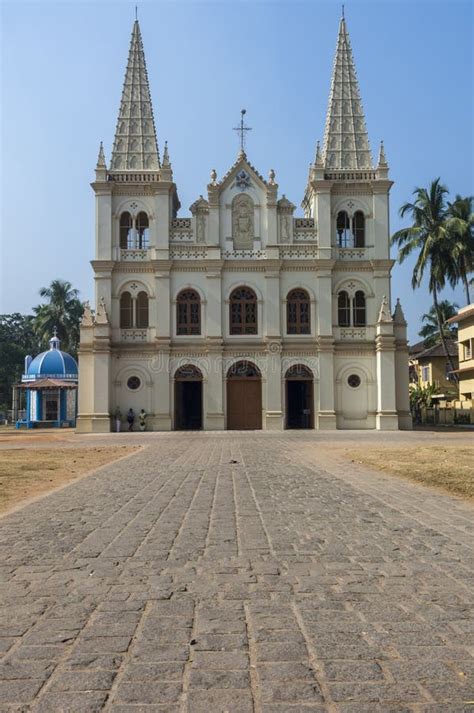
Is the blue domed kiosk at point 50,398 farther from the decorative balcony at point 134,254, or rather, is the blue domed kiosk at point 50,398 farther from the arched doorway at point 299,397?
the arched doorway at point 299,397

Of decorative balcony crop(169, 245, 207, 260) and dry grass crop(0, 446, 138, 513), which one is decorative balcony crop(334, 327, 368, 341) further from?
dry grass crop(0, 446, 138, 513)

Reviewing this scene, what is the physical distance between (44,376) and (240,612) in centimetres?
4567

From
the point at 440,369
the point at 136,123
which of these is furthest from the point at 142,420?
the point at 440,369

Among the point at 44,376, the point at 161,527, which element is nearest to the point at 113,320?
the point at 44,376

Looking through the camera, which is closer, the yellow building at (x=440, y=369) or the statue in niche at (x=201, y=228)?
the statue in niche at (x=201, y=228)

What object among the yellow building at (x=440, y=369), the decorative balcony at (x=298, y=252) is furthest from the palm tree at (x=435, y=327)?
the decorative balcony at (x=298, y=252)

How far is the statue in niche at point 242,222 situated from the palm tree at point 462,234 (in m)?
14.1

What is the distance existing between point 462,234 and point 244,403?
723 inches

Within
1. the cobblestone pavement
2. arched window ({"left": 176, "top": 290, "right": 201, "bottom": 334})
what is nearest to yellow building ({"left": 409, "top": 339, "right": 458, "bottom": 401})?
arched window ({"left": 176, "top": 290, "right": 201, "bottom": 334})

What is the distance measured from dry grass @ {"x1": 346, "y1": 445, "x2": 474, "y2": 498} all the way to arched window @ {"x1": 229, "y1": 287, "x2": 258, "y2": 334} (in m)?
16.8

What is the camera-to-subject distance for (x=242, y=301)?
37.2 meters

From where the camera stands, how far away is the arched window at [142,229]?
37625mm

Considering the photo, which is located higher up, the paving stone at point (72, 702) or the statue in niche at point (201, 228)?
the statue in niche at point (201, 228)

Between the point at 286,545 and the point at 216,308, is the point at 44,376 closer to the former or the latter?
the point at 216,308
